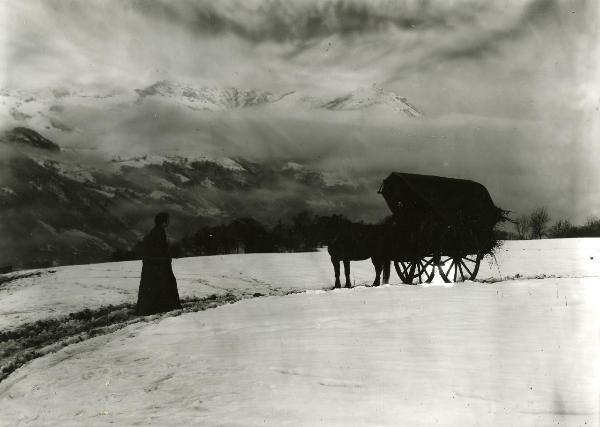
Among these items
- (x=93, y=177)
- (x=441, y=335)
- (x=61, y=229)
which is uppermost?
(x=93, y=177)

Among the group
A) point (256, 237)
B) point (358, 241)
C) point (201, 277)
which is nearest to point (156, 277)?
point (358, 241)

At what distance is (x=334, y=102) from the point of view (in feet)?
46.5

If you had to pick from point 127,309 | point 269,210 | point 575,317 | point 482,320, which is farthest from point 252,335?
point 269,210

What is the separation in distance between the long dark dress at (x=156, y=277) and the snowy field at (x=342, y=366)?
4.31 ft

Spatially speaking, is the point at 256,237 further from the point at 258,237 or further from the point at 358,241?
the point at 358,241

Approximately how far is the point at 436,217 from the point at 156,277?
279 inches

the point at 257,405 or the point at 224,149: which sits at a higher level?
the point at 224,149

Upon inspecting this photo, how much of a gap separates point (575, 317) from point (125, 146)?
1022 centimetres

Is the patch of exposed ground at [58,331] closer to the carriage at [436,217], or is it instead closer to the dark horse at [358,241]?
the dark horse at [358,241]

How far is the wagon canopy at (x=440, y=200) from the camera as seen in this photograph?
1339cm

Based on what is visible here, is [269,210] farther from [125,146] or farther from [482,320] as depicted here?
[482,320]

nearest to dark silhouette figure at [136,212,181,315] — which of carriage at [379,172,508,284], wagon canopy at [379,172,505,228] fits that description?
carriage at [379,172,508,284]

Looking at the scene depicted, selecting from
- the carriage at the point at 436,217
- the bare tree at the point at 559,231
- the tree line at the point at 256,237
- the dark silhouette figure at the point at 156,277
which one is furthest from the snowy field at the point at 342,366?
the bare tree at the point at 559,231

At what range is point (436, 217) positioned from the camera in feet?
44.0
